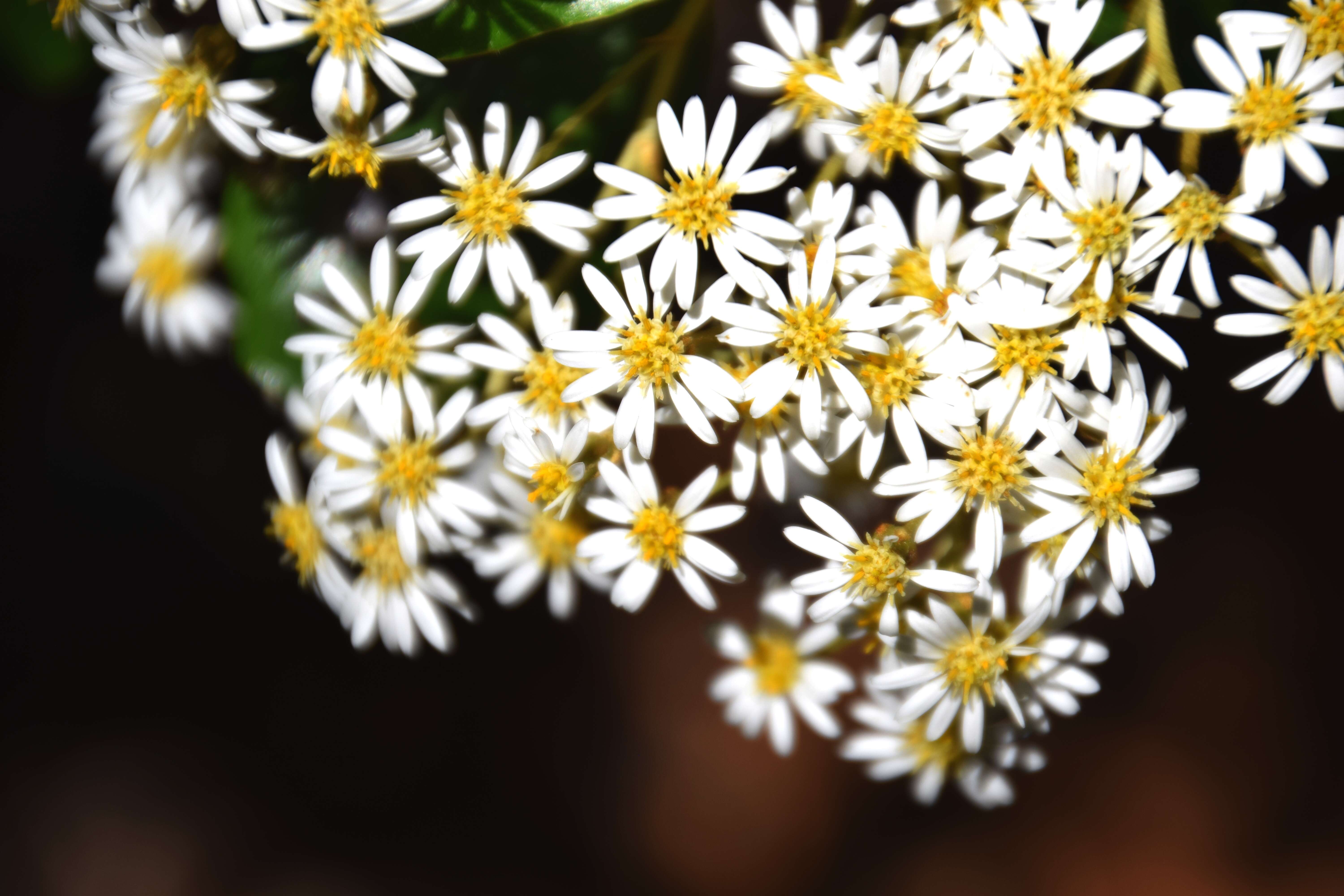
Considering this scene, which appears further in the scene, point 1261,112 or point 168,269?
point 168,269

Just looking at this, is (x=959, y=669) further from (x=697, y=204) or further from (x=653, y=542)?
(x=697, y=204)

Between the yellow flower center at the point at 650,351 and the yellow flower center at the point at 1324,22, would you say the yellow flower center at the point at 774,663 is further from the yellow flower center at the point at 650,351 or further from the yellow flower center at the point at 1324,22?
the yellow flower center at the point at 1324,22

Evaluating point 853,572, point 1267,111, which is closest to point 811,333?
point 853,572

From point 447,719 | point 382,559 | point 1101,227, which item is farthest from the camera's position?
point 447,719

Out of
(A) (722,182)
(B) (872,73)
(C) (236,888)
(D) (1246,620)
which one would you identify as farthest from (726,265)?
(C) (236,888)

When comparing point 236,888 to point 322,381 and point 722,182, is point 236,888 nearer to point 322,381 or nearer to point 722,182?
point 322,381

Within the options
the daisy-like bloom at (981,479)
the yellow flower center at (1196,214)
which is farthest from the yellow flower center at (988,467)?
the yellow flower center at (1196,214)

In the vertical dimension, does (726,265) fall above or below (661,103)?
below
